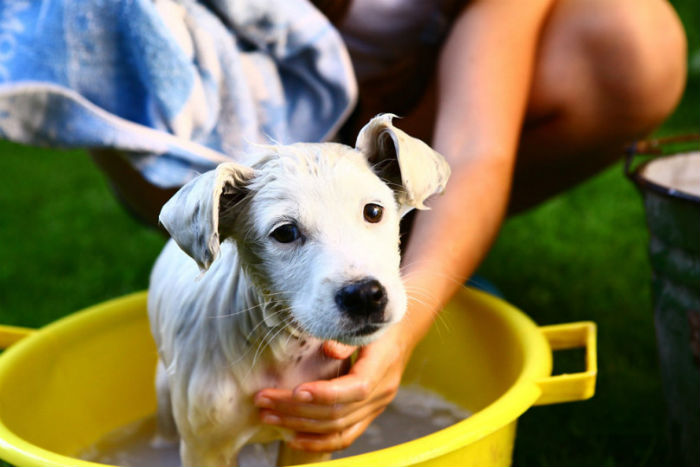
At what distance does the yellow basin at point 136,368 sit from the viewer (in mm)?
1140

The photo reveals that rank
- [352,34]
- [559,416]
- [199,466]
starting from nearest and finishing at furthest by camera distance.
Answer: [199,466] → [559,416] → [352,34]

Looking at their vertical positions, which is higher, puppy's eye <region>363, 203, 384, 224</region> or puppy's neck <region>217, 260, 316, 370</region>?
puppy's eye <region>363, 203, 384, 224</region>

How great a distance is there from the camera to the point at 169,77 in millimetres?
1387

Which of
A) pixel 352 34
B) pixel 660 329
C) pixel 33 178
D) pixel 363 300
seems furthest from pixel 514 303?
pixel 33 178

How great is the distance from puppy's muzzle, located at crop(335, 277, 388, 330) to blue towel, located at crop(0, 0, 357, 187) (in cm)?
57

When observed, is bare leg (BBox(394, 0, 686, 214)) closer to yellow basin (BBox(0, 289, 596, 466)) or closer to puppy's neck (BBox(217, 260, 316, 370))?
yellow basin (BBox(0, 289, 596, 466))

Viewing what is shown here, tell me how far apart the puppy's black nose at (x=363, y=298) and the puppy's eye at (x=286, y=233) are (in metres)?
0.10

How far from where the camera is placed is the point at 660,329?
134 centimetres

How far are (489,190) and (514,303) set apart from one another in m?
Result: 0.79

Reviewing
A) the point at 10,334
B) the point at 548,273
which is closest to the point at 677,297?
the point at 548,273

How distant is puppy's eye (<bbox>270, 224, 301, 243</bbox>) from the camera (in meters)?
0.88

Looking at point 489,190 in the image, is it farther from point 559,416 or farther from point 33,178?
point 33,178

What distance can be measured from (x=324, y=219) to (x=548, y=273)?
151 cm


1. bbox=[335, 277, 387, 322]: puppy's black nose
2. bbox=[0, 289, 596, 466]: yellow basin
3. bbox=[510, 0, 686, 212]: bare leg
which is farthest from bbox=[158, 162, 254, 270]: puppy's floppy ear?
bbox=[510, 0, 686, 212]: bare leg
